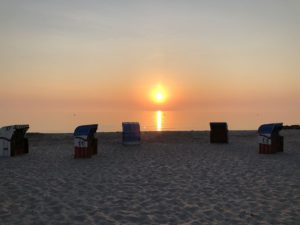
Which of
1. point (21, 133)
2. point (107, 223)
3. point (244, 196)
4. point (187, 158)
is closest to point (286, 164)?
point (187, 158)

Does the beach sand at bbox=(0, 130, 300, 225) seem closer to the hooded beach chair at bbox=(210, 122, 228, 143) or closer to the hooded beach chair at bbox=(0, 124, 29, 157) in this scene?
the hooded beach chair at bbox=(0, 124, 29, 157)

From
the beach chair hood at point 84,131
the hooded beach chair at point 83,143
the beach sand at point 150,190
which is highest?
the beach chair hood at point 84,131

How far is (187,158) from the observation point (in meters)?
16.2

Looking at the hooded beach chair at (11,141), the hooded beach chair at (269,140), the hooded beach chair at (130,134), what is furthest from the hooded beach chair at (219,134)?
the hooded beach chair at (11,141)

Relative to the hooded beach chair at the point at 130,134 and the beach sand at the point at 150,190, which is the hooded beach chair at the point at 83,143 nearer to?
the beach sand at the point at 150,190

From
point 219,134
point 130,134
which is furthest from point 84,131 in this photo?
point 219,134

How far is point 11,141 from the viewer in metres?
17.3

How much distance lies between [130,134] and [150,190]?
12.8 meters

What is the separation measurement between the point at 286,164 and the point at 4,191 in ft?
32.9

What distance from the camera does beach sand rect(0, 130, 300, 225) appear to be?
7.35 meters

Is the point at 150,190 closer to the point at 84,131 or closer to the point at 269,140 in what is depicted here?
the point at 84,131

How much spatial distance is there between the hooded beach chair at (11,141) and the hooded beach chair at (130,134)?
242 inches

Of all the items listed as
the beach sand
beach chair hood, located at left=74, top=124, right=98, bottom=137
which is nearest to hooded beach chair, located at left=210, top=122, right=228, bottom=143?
the beach sand

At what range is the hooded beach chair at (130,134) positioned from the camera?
2230 cm
